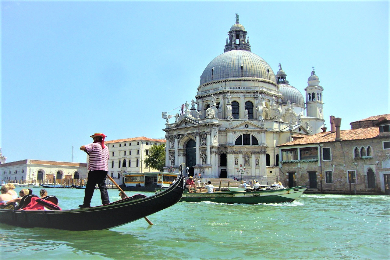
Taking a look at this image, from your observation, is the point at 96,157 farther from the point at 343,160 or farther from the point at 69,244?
the point at 343,160

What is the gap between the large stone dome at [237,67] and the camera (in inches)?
2030

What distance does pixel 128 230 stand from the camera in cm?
1217

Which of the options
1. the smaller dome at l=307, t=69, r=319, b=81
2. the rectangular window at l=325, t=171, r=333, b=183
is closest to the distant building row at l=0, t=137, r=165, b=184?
the smaller dome at l=307, t=69, r=319, b=81

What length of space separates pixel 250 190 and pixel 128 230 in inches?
492

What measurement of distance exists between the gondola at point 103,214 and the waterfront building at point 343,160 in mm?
23336

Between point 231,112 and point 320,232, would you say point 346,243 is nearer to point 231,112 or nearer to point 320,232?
point 320,232

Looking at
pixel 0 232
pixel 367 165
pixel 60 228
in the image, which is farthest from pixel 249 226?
pixel 367 165

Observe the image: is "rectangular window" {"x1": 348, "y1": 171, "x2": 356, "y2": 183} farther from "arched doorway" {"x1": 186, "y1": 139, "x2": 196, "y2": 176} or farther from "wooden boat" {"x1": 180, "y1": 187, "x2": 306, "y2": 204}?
"arched doorway" {"x1": 186, "y1": 139, "x2": 196, "y2": 176}

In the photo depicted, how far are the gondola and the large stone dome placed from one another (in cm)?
4108

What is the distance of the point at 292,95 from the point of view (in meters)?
62.5

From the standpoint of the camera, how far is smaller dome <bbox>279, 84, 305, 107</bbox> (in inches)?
2453

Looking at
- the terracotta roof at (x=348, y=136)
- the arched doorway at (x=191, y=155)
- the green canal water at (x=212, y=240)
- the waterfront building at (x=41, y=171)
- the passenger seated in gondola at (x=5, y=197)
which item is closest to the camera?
the green canal water at (x=212, y=240)

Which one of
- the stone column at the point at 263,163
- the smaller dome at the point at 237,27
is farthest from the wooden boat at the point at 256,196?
the smaller dome at the point at 237,27

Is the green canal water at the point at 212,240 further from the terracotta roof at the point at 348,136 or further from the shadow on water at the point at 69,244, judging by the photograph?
the terracotta roof at the point at 348,136
